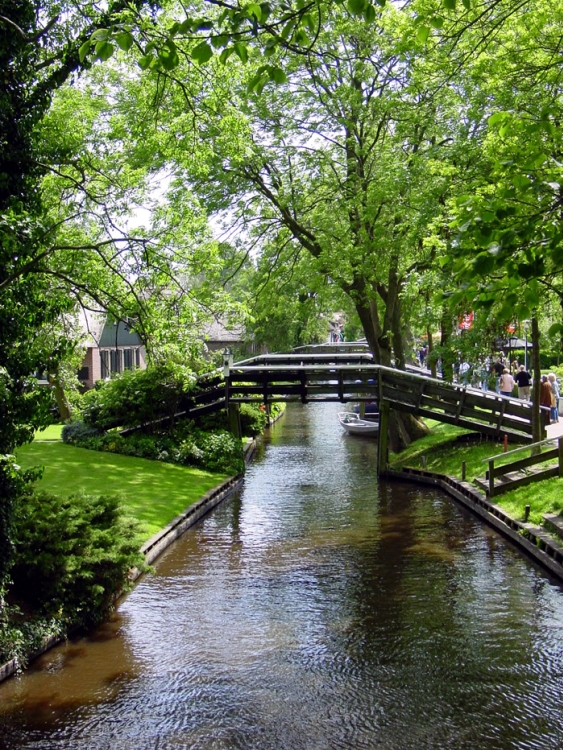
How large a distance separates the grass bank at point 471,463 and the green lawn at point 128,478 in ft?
22.3

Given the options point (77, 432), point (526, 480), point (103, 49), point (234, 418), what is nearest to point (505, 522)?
point (526, 480)

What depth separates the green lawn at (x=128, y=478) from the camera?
20234 millimetres

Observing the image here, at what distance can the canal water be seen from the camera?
9617 mm

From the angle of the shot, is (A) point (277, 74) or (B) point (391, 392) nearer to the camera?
(A) point (277, 74)

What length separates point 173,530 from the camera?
61.9ft

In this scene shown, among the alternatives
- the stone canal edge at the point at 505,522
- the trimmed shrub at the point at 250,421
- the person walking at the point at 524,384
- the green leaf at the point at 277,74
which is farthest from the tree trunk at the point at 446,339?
the green leaf at the point at 277,74

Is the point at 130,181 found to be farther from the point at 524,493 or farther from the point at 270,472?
the point at 270,472

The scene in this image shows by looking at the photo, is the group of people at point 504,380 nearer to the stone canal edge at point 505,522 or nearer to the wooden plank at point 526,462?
the stone canal edge at point 505,522

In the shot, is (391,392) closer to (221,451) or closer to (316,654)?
(221,451)

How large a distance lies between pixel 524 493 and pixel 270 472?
10.7m

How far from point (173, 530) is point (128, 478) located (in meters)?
4.60

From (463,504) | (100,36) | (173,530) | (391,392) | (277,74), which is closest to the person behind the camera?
(100,36)

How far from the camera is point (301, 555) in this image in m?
17.5

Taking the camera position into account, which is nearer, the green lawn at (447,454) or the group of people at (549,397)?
the green lawn at (447,454)
